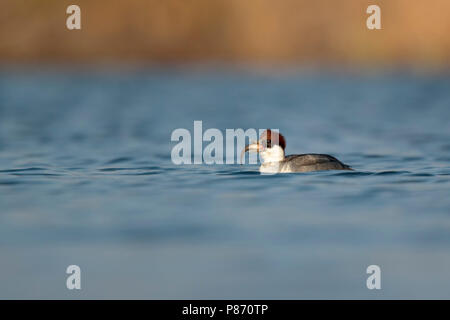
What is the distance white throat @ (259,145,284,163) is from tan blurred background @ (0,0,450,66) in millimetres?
19098

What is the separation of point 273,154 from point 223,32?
23.0 m

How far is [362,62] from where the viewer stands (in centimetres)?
4044

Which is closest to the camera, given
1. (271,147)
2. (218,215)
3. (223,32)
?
Result: (218,215)

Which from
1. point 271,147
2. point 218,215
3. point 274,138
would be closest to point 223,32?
point 274,138

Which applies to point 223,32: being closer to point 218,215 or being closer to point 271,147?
point 271,147

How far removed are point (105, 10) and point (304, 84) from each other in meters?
9.72

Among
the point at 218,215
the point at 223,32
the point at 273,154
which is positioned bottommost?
the point at 218,215

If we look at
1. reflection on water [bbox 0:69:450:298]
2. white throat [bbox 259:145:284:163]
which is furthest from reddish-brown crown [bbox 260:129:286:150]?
reflection on water [bbox 0:69:450:298]

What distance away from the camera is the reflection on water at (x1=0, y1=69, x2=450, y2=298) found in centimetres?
741

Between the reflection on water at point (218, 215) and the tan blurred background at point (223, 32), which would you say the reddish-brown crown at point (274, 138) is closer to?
the reflection on water at point (218, 215)

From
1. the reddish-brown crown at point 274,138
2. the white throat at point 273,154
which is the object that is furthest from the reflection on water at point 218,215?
the reddish-brown crown at point 274,138

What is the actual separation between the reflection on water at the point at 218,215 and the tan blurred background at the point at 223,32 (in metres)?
11.3

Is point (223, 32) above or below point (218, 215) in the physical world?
above

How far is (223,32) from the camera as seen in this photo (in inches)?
1383
